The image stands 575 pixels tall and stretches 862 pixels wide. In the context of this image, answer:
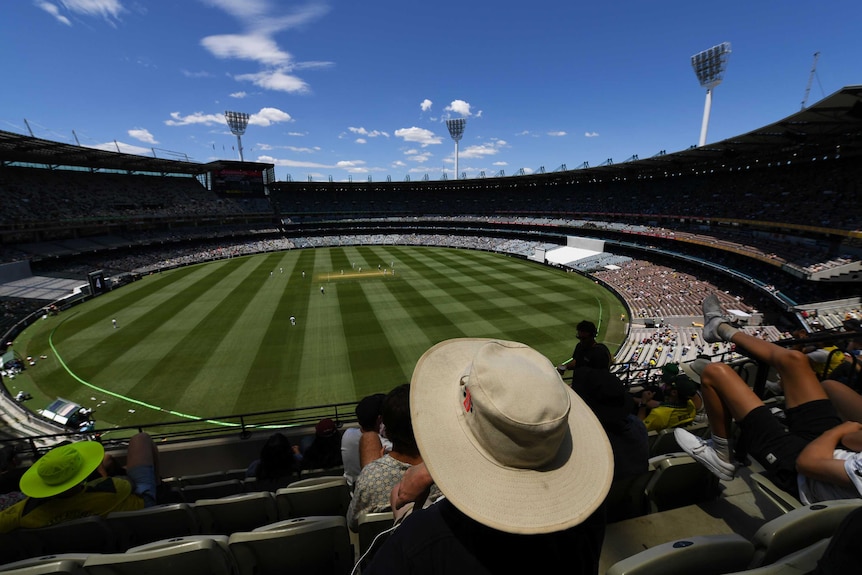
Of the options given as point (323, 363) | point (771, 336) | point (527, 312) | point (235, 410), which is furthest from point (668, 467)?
point (527, 312)

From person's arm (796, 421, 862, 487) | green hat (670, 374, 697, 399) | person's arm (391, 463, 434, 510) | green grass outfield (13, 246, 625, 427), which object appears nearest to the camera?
person's arm (391, 463, 434, 510)

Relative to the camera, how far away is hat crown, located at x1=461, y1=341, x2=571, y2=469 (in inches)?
53.9

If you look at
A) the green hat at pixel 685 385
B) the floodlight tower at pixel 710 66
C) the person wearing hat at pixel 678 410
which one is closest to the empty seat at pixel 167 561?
the person wearing hat at pixel 678 410

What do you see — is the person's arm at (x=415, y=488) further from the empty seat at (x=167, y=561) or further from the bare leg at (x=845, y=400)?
the bare leg at (x=845, y=400)

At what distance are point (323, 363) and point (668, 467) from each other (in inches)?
780

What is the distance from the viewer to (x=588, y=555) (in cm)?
156

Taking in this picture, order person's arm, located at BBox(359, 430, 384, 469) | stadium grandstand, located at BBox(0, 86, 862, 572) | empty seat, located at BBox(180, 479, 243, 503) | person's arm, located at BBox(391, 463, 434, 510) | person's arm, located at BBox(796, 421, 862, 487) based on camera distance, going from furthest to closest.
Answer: stadium grandstand, located at BBox(0, 86, 862, 572) < empty seat, located at BBox(180, 479, 243, 503) < person's arm, located at BBox(359, 430, 384, 469) < person's arm, located at BBox(796, 421, 862, 487) < person's arm, located at BBox(391, 463, 434, 510)

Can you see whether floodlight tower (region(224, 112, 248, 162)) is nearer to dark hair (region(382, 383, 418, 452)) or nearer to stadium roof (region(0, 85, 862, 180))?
stadium roof (region(0, 85, 862, 180))

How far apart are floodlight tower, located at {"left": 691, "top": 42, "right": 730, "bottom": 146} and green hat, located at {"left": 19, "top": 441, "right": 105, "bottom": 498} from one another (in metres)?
71.8

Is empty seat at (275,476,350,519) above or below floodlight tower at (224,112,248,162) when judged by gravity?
below

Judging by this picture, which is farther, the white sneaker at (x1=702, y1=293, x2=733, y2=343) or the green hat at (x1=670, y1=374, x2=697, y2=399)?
the green hat at (x1=670, y1=374, x2=697, y2=399)

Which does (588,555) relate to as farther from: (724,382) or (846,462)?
(724,382)

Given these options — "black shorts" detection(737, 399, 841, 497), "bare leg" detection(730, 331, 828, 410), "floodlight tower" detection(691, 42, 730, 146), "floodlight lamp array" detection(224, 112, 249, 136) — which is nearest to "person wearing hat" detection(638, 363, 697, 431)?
"bare leg" detection(730, 331, 828, 410)

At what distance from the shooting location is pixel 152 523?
12.8 feet
